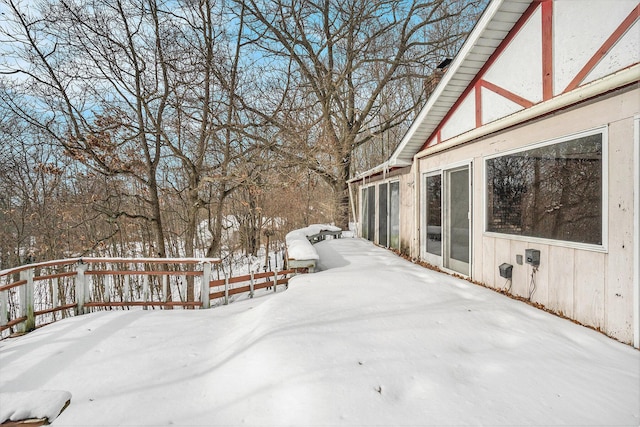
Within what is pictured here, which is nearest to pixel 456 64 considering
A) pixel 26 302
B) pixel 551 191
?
pixel 551 191

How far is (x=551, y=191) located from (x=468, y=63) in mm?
2464

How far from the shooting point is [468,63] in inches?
187

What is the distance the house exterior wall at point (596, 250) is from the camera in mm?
2795

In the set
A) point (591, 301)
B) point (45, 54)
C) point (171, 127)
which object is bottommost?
point (591, 301)

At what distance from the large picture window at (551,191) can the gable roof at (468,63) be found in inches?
60.5

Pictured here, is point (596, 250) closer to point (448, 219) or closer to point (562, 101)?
point (562, 101)

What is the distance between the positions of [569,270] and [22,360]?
601 cm

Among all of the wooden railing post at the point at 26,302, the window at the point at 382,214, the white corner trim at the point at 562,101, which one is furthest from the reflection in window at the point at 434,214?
the wooden railing post at the point at 26,302

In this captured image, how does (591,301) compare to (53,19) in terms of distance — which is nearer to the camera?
(591,301)

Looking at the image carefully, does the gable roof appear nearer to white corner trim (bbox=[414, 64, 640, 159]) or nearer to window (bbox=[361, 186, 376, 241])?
white corner trim (bbox=[414, 64, 640, 159])

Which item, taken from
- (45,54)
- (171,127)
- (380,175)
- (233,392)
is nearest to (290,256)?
(233,392)

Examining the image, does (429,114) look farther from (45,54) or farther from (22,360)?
(45,54)

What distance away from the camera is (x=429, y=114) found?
5797 mm

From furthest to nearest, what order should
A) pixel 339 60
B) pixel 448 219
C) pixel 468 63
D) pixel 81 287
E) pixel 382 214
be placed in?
1. pixel 339 60
2. pixel 382 214
3. pixel 448 219
4. pixel 468 63
5. pixel 81 287
